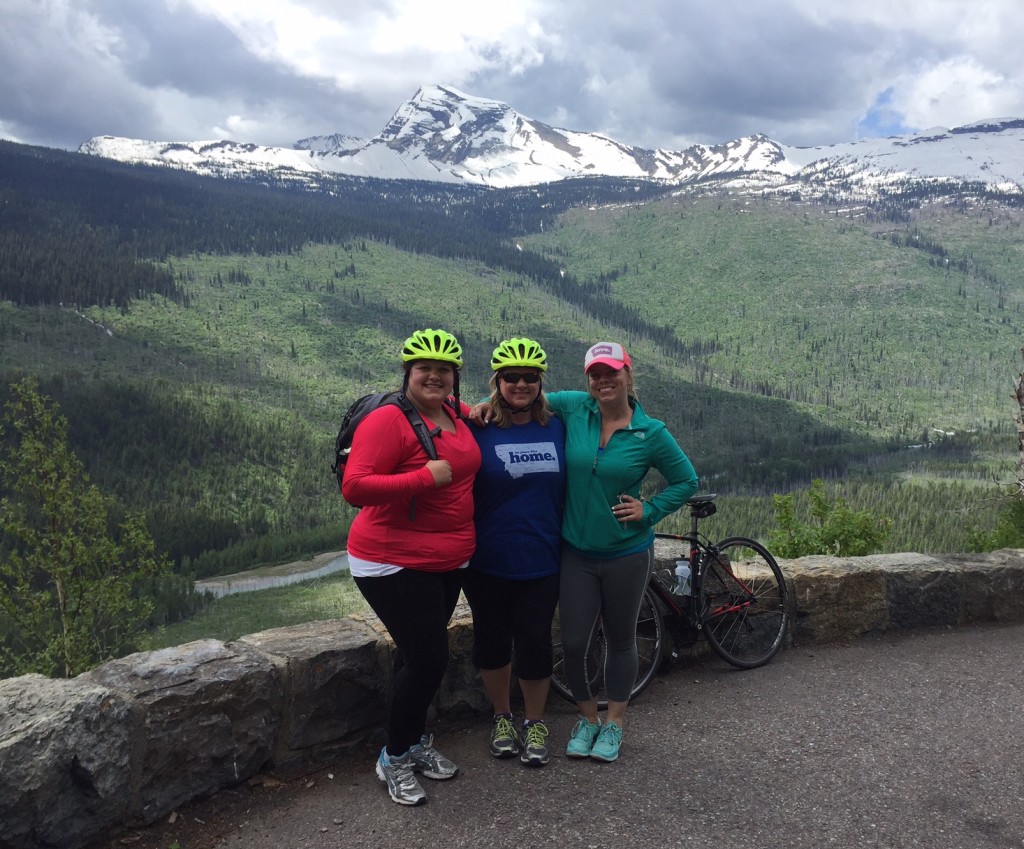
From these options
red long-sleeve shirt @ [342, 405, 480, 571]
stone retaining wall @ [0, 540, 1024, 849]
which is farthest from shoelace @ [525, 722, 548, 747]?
red long-sleeve shirt @ [342, 405, 480, 571]

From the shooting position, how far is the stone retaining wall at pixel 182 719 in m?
3.98

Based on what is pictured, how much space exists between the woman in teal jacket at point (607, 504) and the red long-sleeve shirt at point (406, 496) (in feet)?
2.28

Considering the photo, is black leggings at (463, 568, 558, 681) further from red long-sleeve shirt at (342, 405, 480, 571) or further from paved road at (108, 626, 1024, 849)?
paved road at (108, 626, 1024, 849)

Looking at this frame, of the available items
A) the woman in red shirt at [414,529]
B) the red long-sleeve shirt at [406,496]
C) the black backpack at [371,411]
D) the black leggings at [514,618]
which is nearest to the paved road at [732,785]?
the woman in red shirt at [414,529]

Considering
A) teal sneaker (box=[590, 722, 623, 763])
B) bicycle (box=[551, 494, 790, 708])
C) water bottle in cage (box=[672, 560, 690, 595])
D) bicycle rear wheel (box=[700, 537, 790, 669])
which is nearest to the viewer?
teal sneaker (box=[590, 722, 623, 763])

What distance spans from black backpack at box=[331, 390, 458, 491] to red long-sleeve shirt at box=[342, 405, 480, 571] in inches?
1.6

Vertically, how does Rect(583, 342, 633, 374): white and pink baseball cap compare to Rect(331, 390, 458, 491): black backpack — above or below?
above

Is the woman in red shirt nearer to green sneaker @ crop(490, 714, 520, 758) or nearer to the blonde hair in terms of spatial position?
the blonde hair

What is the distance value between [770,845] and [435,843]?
5.82ft

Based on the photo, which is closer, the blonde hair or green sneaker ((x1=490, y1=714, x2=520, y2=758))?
the blonde hair

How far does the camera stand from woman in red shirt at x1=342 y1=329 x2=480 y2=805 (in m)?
4.37

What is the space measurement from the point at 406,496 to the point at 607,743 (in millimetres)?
2210

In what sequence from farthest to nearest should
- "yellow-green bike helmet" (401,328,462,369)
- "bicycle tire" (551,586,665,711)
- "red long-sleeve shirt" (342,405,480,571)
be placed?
"bicycle tire" (551,586,665,711)
"yellow-green bike helmet" (401,328,462,369)
"red long-sleeve shirt" (342,405,480,571)

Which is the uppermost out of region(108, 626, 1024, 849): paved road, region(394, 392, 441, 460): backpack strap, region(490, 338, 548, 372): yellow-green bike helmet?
region(490, 338, 548, 372): yellow-green bike helmet
